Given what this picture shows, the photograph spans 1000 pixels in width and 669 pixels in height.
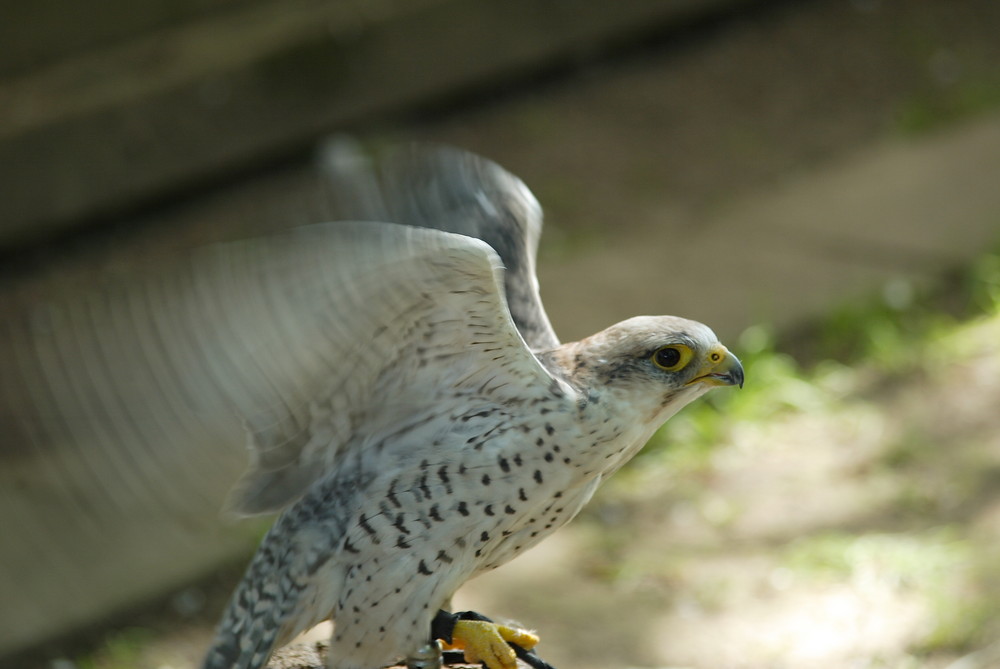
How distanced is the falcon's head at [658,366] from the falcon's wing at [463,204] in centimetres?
38

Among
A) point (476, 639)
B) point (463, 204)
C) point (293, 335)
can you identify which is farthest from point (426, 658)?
point (463, 204)

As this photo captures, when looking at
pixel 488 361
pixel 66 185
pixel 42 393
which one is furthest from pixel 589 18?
pixel 488 361

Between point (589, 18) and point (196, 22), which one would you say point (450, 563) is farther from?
point (589, 18)

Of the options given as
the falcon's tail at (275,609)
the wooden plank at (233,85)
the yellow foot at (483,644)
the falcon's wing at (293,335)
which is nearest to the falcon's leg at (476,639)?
the yellow foot at (483,644)

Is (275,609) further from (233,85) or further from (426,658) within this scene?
(233,85)

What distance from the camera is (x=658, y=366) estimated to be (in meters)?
2.92

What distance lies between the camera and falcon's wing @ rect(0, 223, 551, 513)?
250cm

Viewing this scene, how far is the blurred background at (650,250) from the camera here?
455cm

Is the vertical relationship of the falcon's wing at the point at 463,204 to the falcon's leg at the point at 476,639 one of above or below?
above

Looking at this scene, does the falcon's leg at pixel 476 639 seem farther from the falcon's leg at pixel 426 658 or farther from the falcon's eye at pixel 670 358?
the falcon's eye at pixel 670 358

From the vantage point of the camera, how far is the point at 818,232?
6.71 metres

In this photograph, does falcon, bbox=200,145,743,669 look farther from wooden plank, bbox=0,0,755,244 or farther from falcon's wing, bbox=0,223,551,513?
wooden plank, bbox=0,0,755,244

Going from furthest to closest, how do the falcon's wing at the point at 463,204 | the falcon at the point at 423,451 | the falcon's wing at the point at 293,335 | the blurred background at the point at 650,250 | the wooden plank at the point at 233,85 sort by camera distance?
the wooden plank at the point at 233,85 < the blurred background at the point at 650,250 < the falcon's wing at the point at 463,204 < the falcon at the point at 423,451 < the falcon's wing at the point at 293,335

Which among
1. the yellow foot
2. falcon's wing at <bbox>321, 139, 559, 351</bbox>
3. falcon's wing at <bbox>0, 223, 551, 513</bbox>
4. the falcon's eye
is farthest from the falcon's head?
the yellow foot
